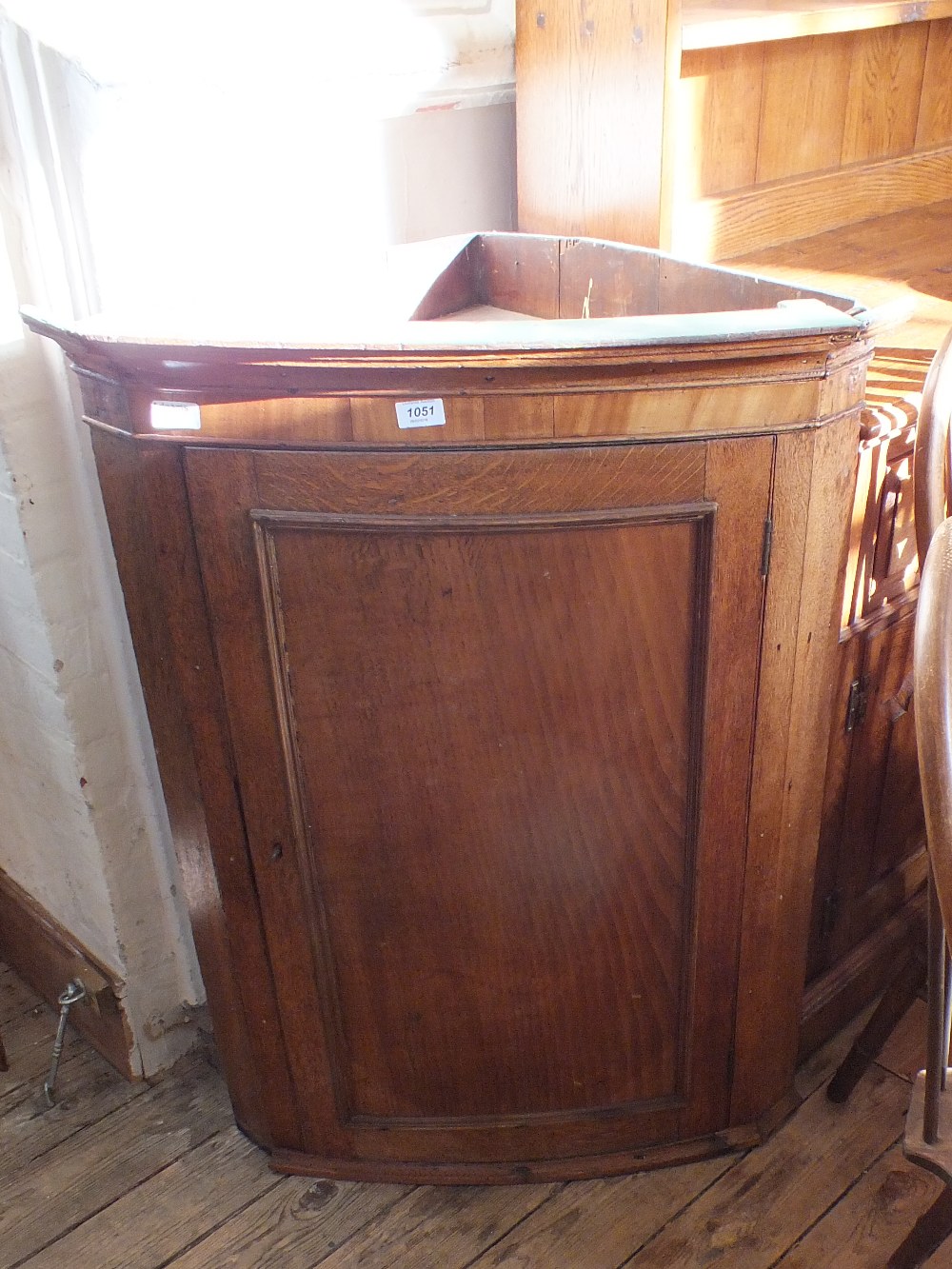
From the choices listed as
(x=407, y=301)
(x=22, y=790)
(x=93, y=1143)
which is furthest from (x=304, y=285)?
(x=93, y=1143)

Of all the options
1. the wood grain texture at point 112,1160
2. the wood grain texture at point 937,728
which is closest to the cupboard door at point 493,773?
the wood grain texture at point 112,1160

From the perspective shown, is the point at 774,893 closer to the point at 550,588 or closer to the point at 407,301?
the point at 550,588

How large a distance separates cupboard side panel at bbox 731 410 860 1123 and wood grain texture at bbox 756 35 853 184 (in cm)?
68

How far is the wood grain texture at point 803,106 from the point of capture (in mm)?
1542

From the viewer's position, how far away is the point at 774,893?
1306 mm

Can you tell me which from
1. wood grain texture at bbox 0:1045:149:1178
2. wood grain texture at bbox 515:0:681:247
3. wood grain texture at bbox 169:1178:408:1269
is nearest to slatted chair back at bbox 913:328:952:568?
wood grain texture at bbox 515:0:681:247

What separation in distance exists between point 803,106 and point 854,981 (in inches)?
47.5

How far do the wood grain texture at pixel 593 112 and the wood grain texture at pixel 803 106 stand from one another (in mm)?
301

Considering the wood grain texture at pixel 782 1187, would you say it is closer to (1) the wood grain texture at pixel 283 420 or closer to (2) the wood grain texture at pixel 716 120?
(1) the wood grain texture at pixel 283 420

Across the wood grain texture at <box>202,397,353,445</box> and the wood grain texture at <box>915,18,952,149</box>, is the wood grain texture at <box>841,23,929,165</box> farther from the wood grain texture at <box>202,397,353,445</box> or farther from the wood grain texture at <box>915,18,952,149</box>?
the wood grain texture at <box>202,397,353,445</box>

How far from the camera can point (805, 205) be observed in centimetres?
167

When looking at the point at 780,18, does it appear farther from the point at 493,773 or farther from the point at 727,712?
the point at 493,773

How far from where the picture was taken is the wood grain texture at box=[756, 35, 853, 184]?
5.06 feet

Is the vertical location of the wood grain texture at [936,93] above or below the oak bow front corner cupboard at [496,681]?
above
